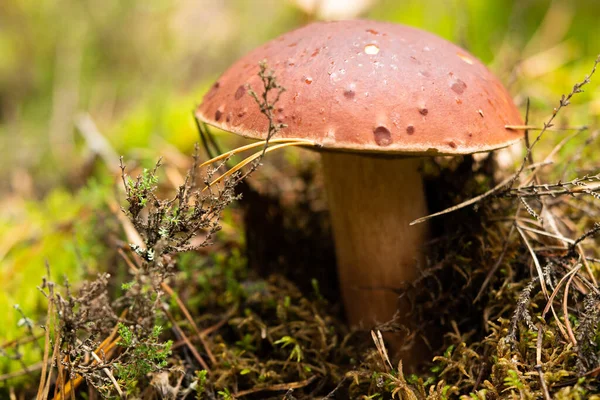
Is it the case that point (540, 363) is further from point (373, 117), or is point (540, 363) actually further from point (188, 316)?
point (188, 316)

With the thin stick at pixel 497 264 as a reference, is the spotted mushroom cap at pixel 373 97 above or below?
above

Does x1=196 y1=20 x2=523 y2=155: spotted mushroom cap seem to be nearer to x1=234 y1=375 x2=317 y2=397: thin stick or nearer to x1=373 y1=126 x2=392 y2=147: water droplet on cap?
x1=373 y1=126 x2=392 y2=147: water droplet on cap

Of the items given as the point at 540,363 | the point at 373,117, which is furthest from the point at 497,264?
the point at 373,117

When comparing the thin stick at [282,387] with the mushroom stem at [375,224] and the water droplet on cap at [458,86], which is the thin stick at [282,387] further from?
the water droplet on cap at [458,86]

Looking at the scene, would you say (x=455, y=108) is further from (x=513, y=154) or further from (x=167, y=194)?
(x=167, y=194)

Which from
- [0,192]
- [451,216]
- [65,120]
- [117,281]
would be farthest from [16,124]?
[451,216]

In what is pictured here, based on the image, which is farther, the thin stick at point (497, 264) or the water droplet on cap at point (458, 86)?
the thin stick at point (497, 264)

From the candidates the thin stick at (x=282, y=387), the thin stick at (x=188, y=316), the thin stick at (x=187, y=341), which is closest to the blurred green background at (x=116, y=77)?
the thin stick at (x=188, y=316)
